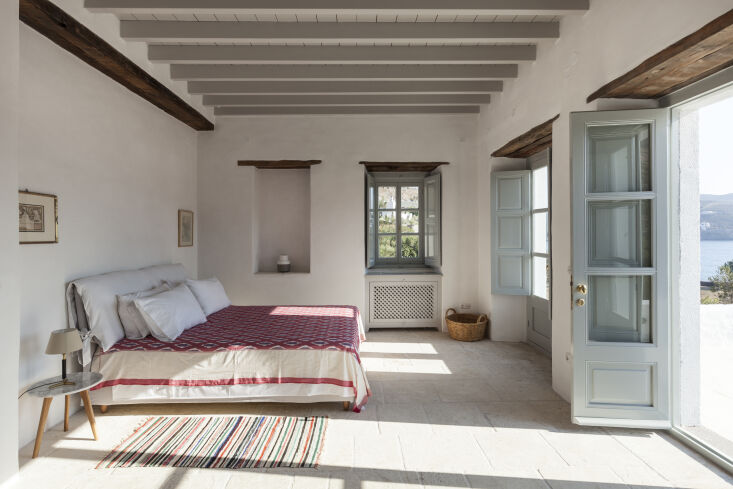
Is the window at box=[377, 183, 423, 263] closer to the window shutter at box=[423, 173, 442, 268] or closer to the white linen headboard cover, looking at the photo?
the window shutter at box=[423, 173, 442, 268]

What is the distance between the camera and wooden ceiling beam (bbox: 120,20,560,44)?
129 inches

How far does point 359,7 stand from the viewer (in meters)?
2.88

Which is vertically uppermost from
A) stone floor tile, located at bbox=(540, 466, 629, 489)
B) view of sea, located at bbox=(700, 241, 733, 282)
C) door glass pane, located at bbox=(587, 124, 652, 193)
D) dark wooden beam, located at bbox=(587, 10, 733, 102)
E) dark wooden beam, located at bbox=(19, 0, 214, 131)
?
dark wooden beam, located at bbox=(19, 0, 214, 131)

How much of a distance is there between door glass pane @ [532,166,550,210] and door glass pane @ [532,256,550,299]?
2.04 feet

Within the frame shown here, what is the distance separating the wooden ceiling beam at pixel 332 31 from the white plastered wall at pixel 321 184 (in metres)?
2.12

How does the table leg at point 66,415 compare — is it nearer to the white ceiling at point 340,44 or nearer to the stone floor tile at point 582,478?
the white ceiling at point 340,44

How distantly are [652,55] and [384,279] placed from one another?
3.91 m

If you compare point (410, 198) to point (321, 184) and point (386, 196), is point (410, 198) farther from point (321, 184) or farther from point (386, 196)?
point (321, 184)

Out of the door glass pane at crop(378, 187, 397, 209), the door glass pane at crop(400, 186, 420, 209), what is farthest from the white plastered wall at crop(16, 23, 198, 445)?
the door glass pane at crop(400, 186, 420, 209)

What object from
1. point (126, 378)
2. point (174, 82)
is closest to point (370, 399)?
point (126, 378)

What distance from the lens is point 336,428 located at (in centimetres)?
284

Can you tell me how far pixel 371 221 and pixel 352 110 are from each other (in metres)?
1.69

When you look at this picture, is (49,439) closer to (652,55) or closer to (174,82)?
(174,82)

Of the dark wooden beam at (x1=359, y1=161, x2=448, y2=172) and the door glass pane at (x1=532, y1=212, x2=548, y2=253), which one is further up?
the dark wooden beam at (x1=359, y1=161, x2=448, y2=172)
